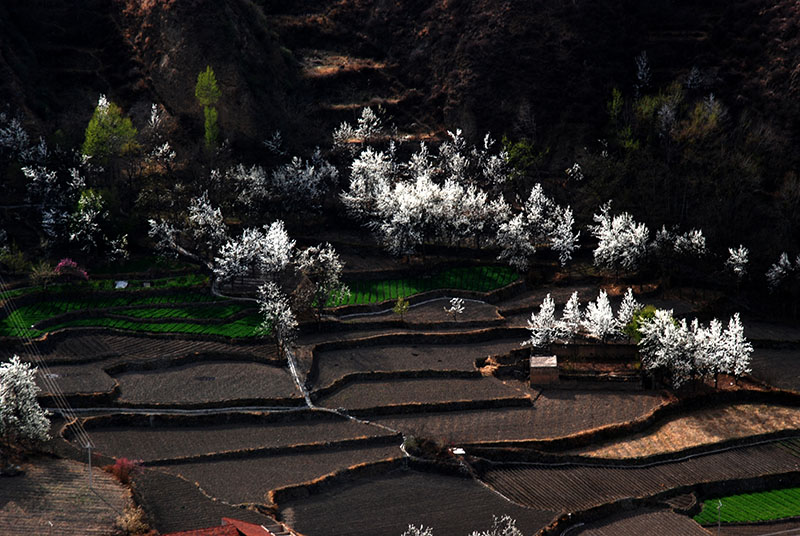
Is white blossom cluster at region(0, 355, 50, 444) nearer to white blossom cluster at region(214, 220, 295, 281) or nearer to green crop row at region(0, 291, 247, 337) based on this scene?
green crop row at region(0, 291, 247, 337)

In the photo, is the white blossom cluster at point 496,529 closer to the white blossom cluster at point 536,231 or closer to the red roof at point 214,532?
the red roof at point 214,532

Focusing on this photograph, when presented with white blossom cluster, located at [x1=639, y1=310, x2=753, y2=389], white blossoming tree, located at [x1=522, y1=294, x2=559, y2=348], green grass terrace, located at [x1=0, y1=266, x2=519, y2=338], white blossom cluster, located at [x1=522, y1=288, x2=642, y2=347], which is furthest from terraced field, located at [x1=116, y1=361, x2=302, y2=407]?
white blossom cluster, located at [x1=639, y1=310, x2=753, y2=389]

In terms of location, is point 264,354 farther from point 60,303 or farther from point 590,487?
point 590,487

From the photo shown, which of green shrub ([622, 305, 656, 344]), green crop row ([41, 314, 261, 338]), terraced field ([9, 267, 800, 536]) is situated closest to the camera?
terraced field ([9, 267, 800, 536])

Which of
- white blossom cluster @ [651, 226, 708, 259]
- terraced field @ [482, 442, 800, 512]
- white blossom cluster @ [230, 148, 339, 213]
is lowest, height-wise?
terraced field @ [482, 442, 800, 512]

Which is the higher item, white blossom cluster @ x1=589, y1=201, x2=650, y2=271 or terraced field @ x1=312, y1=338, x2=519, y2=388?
white blossom cluster @ x1=589, y1=201, x2=650, y2=271

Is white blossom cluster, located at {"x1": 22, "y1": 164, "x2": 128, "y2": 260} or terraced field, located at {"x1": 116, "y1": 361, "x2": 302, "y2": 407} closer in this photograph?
terraced field, located at {"x1": 116, "y1": 361, "x2": 302, "y2": 407}

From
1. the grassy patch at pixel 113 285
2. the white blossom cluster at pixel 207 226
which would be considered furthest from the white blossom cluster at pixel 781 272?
the grassy patch at pixel 113 285
